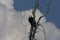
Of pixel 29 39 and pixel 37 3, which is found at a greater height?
pixel 37 3

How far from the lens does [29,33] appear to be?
30.9m

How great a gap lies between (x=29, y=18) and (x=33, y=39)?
1.29 meters

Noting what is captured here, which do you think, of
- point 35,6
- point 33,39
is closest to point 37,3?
point 35,6

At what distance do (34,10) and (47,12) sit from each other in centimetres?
94

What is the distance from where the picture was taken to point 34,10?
3041 centimetres

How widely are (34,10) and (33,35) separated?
152cm

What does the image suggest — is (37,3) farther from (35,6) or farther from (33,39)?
(33,39)

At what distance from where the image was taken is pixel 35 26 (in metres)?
30.9

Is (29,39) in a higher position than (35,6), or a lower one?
lower

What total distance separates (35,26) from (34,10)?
3.45ft

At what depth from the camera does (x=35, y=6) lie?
30641mm

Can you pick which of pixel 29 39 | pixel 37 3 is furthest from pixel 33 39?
→ pixel 37 3

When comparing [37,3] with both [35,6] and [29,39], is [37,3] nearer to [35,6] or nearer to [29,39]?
[35,6]

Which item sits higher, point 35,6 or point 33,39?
point 35,6
